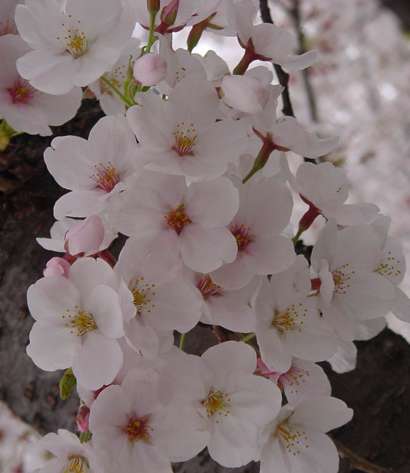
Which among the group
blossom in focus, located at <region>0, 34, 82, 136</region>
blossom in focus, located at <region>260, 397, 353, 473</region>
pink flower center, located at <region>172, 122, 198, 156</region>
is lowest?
blossom in focus, located at <region>260, 397, 353, 473</region>

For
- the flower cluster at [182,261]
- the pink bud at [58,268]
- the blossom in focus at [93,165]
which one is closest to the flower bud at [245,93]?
the flower cluster at [182,261]

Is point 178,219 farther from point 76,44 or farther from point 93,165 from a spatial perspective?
point 76,44

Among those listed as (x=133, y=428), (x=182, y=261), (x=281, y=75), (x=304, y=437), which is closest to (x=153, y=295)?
(x=182, y=261)

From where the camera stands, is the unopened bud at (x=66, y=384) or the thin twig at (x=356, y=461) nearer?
the unopened bud at (x=66, y=384)

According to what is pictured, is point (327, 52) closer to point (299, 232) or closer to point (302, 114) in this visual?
point (302, 114)

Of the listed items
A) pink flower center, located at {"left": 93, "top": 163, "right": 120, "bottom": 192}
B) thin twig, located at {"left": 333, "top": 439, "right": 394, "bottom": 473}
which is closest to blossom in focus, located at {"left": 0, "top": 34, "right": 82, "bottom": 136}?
pink flower center, located at {"left": 93, "top": 163, "right": 120, "bottom": 192}

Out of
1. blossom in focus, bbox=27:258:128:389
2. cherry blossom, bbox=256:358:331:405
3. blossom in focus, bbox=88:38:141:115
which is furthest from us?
blossom in focus, bbox=88:38:141:115

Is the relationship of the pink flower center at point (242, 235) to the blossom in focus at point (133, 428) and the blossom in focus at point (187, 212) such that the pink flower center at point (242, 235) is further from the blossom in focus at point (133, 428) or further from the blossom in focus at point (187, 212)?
the blossom in focus at point (133, 428)

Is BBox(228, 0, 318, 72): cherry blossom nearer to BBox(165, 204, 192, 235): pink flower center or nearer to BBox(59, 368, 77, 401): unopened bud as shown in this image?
BBox(165, 204, 192, 235): pink flower center
